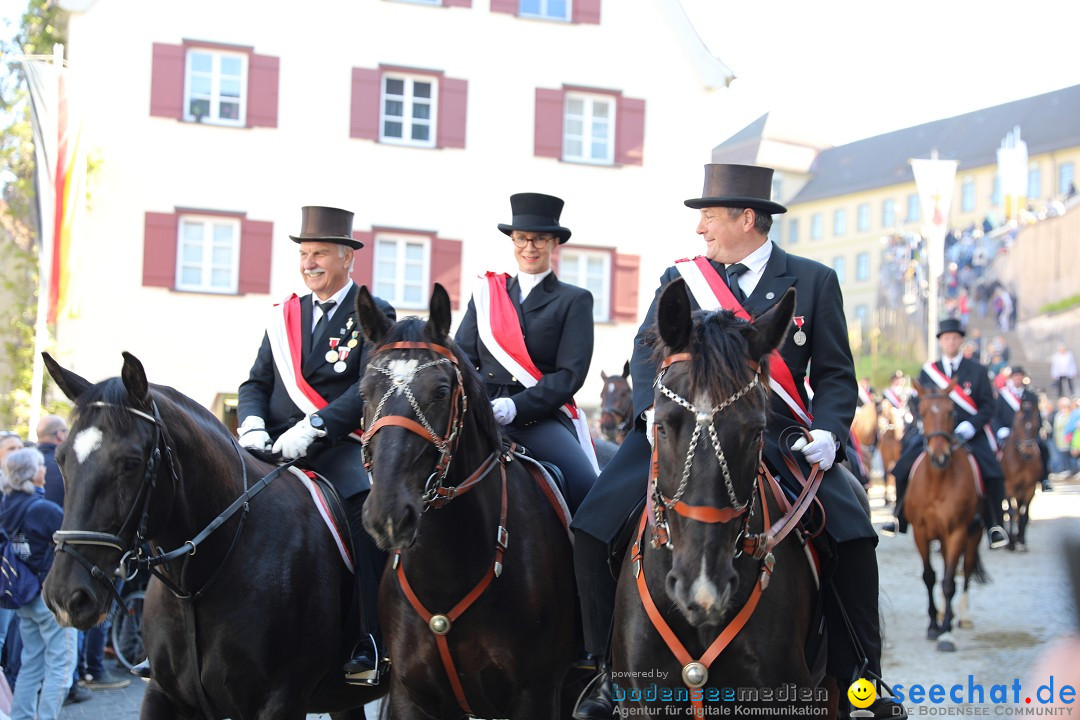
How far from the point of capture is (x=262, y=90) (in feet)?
79.4

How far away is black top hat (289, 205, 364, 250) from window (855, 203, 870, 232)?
88.3 meters

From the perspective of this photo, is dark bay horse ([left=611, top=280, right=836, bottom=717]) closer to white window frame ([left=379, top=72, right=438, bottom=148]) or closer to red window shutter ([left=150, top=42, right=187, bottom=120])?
red window shutter ([left=150, top=42, right=187, bottom=120])

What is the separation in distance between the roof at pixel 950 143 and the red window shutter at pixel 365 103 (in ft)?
203

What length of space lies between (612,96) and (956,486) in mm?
16118

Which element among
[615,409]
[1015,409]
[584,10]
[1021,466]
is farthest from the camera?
[584,10]

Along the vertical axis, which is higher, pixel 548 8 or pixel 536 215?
pixel 548 8

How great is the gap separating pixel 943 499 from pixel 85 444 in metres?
10.3

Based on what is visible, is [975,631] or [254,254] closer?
[975,631]

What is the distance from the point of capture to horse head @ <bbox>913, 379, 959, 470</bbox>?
41.5 feet

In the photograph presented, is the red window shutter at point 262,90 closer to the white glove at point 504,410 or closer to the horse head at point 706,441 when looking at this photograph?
the white glove at point 504,410

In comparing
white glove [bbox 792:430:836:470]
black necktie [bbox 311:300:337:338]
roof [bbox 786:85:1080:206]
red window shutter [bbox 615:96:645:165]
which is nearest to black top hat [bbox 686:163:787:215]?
white glove [bbox 792:430:836:470]

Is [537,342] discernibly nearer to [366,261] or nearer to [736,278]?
[736,278]

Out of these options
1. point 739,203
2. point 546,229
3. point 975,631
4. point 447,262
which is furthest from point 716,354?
point 447,262

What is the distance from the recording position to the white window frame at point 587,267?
26281mm
